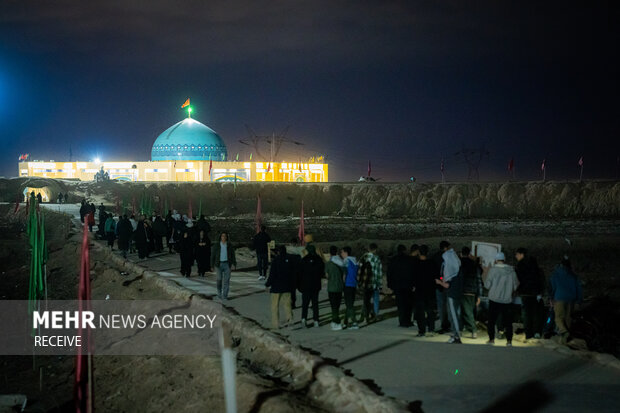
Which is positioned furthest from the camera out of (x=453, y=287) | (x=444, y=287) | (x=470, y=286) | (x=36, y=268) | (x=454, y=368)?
(x=36, y=268)

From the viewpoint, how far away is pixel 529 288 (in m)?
10.6

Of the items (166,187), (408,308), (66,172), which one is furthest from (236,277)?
(66,172)

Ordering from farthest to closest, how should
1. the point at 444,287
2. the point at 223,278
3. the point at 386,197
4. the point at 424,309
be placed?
the point at 386,197 → the point at 223,278 → the point at 424,309 → the point at 444,287

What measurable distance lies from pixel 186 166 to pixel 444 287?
76727 millimetres

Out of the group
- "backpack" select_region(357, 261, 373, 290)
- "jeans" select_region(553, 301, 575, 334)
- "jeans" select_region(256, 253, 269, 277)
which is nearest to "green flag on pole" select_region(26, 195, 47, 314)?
"jeans" select_region(256, 253, 269, 277)

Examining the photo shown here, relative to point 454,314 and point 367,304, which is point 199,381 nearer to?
point 367,304

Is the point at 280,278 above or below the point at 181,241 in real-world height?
below

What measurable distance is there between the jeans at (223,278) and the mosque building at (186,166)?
68.4m

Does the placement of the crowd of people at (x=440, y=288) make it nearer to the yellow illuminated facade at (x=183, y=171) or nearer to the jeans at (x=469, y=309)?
the jeans at (x=469, y=309)

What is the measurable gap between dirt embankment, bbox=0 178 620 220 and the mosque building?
1674 cm

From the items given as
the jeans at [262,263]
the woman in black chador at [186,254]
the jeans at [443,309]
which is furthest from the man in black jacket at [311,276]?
the woman in black chador at [186,254]

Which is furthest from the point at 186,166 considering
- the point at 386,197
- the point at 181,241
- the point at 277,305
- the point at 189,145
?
the point at 277,305

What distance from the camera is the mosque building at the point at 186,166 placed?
85.2 metres

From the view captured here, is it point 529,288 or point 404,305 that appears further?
point 404,305
